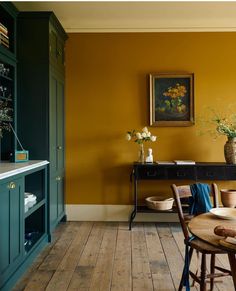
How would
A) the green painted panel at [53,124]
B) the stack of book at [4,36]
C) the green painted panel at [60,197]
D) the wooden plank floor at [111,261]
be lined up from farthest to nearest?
the green painted panel at [60,197] < the green painted panel at [53,124] < the stack of book at [4,36] < the wooden plank floor at [111,261]

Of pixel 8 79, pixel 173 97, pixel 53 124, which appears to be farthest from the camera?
pixel 173 97

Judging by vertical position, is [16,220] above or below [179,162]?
below

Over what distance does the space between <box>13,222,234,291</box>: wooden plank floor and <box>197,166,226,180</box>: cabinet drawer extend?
0.77m

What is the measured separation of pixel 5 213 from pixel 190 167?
2.47 m

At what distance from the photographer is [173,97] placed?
462cm

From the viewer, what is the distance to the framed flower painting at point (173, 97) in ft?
15.1

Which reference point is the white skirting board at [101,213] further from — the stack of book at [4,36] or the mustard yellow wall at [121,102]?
the stack of book at [4,36]

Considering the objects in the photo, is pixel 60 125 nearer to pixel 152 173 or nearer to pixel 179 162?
pixel 152 173

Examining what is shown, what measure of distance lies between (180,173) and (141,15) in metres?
2.15

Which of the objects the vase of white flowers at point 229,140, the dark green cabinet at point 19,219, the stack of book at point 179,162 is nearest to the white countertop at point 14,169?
the dark green cabinet at point 19,219

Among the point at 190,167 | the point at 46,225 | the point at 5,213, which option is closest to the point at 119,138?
the point at 190,167

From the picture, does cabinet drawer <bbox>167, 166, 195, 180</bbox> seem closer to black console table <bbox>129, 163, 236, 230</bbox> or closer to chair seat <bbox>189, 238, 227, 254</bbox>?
black console table <bbox>129, 163, 236, 230</bbox>

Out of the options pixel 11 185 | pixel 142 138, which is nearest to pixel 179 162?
pixel 142 138

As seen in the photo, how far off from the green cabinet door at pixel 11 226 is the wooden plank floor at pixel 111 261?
222mm
